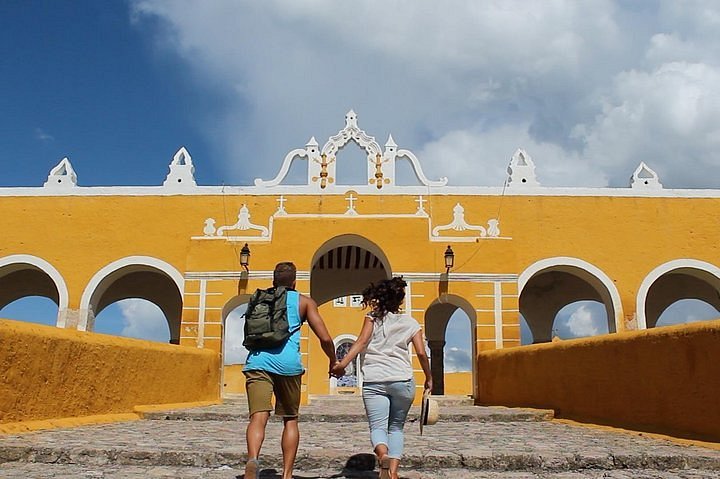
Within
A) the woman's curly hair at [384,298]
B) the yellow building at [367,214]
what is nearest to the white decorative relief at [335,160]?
the yellow building at [367,214]

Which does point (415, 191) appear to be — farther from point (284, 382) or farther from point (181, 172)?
point (284, 382)

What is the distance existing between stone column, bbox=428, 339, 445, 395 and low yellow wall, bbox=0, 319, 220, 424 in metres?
7.84

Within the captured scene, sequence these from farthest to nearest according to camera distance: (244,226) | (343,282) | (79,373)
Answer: (343,282)
(244,226)
(79,373)

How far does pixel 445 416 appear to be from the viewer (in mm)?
7438

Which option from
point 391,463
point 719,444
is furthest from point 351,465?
point 719,444

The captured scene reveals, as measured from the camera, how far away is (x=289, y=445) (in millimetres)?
3301

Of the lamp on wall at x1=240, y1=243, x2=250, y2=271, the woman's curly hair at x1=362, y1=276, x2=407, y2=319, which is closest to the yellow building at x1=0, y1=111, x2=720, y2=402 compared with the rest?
the lamp on wall at x1=240, y1=243, x2=250, y2=271

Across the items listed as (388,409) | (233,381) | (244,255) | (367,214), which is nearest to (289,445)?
(388,409)

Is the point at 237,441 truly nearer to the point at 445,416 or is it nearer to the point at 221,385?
the point at 445,416

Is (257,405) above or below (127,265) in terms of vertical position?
below

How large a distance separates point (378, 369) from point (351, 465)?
33.9 inches

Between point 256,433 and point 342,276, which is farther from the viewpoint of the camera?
point 342,276

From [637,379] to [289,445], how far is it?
348 centimetres

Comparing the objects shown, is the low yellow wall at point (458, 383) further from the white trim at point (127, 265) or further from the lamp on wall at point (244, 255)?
the lamp on wall at point (244, 255)
